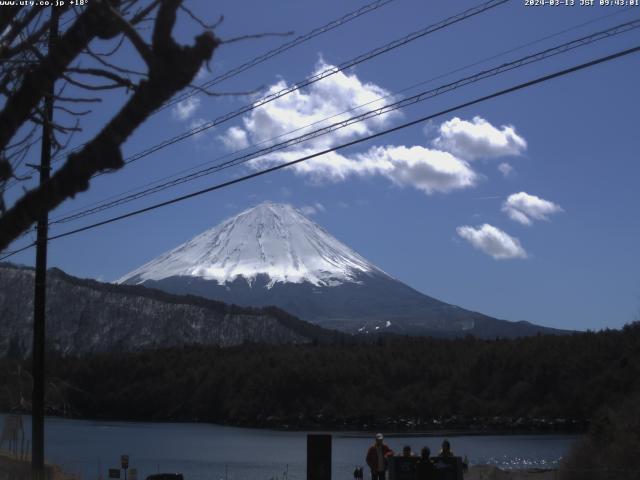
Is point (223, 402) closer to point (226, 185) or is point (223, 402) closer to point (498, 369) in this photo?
point (498, 369)

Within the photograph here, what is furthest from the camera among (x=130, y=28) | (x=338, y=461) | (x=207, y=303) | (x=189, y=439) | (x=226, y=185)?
(x=207, y=303)

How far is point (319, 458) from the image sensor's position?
38.8ft

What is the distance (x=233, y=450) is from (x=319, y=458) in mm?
50204

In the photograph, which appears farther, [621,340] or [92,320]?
[92,320]

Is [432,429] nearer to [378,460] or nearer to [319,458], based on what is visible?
[378,460]

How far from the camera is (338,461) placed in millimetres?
48625

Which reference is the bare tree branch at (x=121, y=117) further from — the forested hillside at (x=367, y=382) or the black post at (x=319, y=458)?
the forested hillside at (x=367, y=382)

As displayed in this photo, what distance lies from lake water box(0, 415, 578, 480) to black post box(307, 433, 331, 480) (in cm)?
2296

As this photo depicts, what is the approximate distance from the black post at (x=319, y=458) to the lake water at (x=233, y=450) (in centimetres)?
2296

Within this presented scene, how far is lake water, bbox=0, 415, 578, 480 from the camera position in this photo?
1692 inches

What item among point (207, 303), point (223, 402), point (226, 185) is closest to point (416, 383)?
point (223, 402)

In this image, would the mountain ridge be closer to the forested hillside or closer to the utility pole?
the forested hillside

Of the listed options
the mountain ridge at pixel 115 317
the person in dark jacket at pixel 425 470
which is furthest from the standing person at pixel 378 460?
the mountain ridge at pixel 115 317

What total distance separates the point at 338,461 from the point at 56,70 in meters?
45.4
